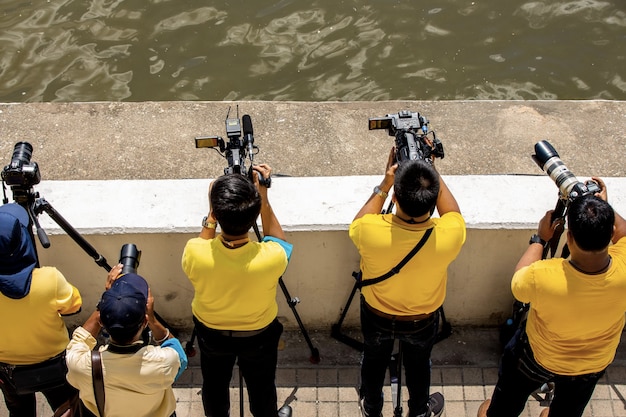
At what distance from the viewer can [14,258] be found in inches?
136

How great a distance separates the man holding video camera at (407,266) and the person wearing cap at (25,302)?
1.53m

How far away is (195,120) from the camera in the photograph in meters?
6.30

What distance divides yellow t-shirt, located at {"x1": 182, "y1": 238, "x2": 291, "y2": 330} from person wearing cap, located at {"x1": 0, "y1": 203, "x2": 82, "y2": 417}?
26.1 inches

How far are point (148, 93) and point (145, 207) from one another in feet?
15.6

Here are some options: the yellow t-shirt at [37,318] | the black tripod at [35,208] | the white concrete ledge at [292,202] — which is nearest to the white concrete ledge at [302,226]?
the white concrete ledge at [292,202]

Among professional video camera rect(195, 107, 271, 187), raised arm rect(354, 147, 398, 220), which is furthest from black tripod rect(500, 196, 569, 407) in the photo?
professional video camera rect(195, 107, 271, 187)

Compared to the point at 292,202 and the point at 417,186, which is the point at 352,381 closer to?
the point at 292,202

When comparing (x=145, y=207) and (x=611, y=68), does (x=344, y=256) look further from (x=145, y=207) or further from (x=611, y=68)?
(x=611, y=68)

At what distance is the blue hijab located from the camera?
133 inches

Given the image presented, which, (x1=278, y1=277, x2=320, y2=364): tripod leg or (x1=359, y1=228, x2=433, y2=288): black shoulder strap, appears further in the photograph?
(x1=278, y1=277, x2=320, y2=364): tripod leg

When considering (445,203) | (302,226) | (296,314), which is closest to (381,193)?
(445,203)

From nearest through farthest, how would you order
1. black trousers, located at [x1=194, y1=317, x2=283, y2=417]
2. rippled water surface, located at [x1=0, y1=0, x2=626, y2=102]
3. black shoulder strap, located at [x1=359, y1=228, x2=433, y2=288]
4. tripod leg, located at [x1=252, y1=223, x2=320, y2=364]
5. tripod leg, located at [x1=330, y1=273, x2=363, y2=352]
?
black shoulder strap, located at [x1=359, y1=228, x2=433, y2=288]
black trousers, located at [x1=194, y1=317, x2=283, y2=417]
tripod leg, located at [x1=252, y1=223, x2=320, y2=364]
tripod leg, located at [x1=330, y1=273, x2=363, y2=352]
rippled water surface, located at [x1=0, y1=0, x2=626, y2=102]

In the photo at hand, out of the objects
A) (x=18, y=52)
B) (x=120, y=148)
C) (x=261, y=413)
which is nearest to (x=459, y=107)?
(x=120, y=148)

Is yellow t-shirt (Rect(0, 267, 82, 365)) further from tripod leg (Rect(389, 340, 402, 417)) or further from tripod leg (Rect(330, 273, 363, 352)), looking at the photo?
tripod leg (Rect(389, 340, 402, 417))
